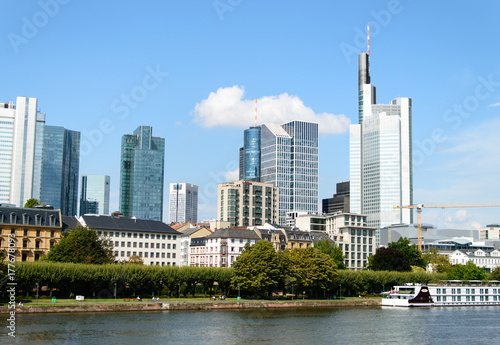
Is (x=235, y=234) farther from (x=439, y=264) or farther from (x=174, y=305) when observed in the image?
(x=439, y=264)

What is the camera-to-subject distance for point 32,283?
10650cm

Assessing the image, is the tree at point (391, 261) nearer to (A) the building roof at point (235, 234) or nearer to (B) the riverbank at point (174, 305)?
(A) the building roof at point (235, 234)

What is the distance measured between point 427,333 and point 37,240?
94.8 meters

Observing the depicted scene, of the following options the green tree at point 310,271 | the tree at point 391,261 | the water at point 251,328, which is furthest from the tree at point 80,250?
the tree at point 391,261

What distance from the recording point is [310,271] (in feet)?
426

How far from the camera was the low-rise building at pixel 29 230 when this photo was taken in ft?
454

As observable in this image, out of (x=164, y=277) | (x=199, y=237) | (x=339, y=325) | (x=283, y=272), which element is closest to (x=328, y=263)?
(x=283, y=272)

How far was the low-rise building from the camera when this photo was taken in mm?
138375

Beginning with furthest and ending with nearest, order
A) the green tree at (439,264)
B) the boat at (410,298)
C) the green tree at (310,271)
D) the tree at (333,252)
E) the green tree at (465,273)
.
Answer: the green tree at (439,264), the green tree at (465,273), the tree at (333,252), the boat at (410,298), the green tree at (310,271)

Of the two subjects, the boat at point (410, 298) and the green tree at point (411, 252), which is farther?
the green tree at point (411, 252)

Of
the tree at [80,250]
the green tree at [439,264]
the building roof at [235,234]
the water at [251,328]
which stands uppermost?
the building roof at [235,234]

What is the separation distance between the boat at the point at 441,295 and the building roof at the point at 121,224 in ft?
207

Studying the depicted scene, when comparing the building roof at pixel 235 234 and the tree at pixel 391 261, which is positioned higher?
the building roof at pixel 235 234

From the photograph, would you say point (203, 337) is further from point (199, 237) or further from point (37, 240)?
point (199, 237)
